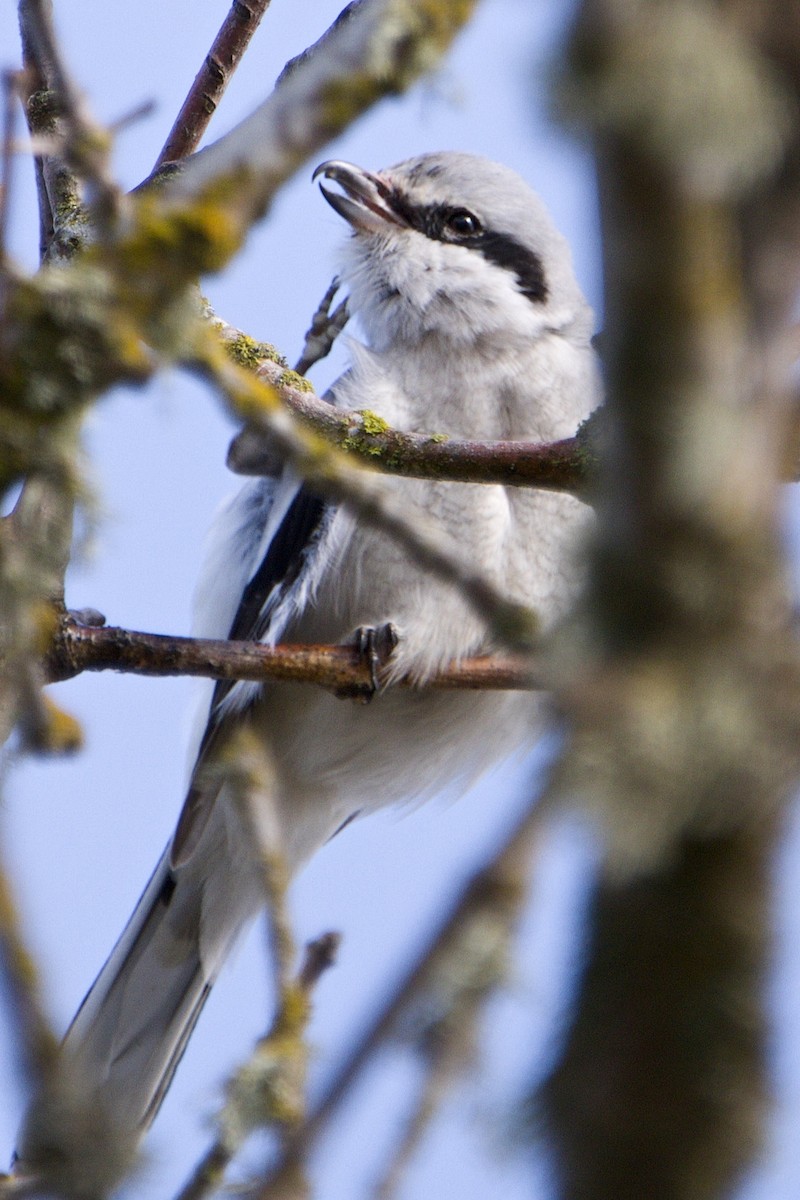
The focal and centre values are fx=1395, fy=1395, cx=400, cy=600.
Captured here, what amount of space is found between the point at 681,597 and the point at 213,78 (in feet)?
6.85

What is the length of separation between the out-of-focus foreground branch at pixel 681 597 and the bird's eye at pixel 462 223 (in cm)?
310

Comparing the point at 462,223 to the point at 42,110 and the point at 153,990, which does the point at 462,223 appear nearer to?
the point at 42,110

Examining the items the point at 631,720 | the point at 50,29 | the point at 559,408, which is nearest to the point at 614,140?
the point at 631,720

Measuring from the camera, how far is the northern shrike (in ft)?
10.5

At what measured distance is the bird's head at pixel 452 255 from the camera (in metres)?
3.54

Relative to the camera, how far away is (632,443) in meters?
0.78

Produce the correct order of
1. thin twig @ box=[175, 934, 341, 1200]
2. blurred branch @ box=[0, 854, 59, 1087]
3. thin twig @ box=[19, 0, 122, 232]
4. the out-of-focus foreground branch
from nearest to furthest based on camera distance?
the out-of-focus foreground branch < blurred branch @ box=[0, 854, 59, 1087] < thin twig @ box=[19, 0, 122, 232] < thin twig @ box=[175, 934, 341, 1200]

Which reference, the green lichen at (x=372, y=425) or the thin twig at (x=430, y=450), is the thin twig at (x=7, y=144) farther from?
the green lichen at (x=372, y=425)

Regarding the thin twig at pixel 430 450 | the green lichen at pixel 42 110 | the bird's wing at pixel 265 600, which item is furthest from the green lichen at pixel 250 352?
the bird's wing at pixel 265 600

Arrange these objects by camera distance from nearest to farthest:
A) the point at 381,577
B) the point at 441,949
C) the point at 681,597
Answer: the point at 681,597
the point at 441,949
the point at 381,577

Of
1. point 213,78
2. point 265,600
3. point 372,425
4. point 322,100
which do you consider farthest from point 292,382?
point 322,100

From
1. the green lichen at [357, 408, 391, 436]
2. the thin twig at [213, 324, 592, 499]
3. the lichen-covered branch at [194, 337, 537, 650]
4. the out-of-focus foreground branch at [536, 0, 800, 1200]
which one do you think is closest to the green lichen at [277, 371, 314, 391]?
→ the thin twig at [213, 324, 592, 499]

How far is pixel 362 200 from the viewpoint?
3.82 m

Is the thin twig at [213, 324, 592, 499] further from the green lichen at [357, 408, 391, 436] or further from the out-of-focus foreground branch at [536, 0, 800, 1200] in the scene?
the out-of-focus foreground branch at [536, 0, 800, 1200]
